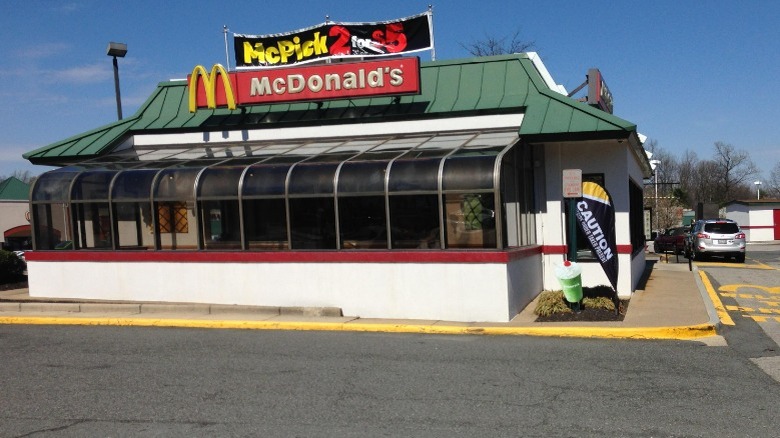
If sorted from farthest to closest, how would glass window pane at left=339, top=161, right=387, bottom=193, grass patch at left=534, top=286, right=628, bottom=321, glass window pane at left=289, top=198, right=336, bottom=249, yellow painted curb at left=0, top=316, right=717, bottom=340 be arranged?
glass window pane at left=289, top=198, right=336, bottom=249, glass window pane at left=339, top=161, right=387, bottom=193, grass patch at left=534, top=286, right=628, bottom=321, yellow painted curb at left=0, top=316, right=717, bottom=340

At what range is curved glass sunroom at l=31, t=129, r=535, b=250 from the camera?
12.2 m

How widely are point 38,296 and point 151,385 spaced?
9050mm

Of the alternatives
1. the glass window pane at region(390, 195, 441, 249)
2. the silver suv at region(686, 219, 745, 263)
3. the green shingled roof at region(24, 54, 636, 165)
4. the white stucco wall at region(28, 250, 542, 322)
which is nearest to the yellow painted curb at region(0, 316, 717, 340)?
the white stucco wall at region(28, 250, 542, 322)

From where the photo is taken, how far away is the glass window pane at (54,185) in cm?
1470

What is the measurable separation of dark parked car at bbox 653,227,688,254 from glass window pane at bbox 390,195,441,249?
24.3 m

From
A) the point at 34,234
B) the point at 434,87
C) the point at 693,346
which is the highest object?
the point at 434,87

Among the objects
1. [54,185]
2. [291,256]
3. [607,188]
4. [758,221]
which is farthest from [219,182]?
[758,221]

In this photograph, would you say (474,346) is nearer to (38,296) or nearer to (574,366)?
(574,366)

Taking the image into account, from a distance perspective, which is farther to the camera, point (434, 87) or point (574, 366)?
point (434, 87)

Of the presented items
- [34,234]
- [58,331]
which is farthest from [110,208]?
[58,331]

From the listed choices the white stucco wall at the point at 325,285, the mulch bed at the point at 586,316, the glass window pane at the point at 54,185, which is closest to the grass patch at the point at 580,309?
the mulch bed at the point at 586,316

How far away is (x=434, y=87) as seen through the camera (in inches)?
641

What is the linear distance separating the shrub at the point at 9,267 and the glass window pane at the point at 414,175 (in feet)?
39.0

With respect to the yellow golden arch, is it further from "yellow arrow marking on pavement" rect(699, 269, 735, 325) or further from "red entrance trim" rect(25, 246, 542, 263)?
"yellow arrow marking on pavement" rect(699, 269, 735, 325)
